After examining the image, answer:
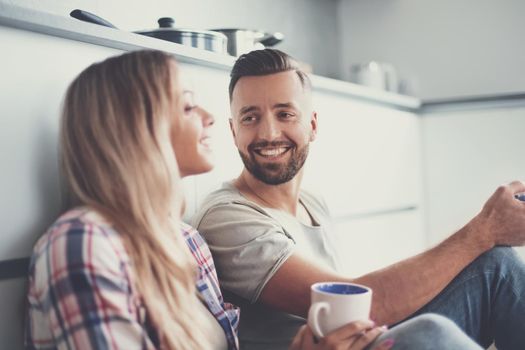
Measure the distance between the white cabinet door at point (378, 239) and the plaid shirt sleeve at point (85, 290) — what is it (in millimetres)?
1056

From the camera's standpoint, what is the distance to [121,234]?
766mm

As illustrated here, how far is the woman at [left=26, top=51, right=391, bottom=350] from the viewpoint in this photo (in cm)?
68

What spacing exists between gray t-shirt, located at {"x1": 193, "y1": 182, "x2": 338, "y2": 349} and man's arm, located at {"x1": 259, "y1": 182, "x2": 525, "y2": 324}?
0.03m

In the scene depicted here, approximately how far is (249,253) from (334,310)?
30 centimetres

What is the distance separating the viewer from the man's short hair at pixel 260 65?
4.22 feet

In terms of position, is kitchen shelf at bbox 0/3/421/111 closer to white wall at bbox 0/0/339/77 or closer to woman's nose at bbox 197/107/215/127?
woman's nose at bbox 197/107/215/127

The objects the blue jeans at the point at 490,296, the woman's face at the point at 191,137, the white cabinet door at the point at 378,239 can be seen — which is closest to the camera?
the woman's face at the point at 191,137

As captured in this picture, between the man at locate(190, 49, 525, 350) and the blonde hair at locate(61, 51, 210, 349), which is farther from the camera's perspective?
the man at locate(190, 49, 525, 350)

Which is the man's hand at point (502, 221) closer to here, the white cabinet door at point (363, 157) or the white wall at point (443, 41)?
the white cabinet door at point (363, 157)

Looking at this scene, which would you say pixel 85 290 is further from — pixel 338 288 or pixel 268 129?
pixel 268 129

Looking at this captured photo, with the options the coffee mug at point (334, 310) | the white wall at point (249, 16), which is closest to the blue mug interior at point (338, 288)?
the coffee mug at point (334, 310)

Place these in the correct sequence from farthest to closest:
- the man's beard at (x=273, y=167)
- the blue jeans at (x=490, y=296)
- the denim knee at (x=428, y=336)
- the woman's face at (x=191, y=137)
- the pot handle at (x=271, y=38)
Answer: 1. the pot handle at (x=271, y=38)
2. the man's beard at (x=273, y=167)
3. the blue jeans at (x=490, y=296)
4. the woman's face at (x=191, y=137)
5. the denim knee at (x=428, y=336)

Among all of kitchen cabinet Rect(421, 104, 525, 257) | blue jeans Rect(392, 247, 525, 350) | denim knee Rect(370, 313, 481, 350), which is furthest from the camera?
kitchen cabinet Rect(421, 104, 525, 257)

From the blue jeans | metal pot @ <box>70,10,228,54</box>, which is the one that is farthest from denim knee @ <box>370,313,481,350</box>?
metal pot @ <box>70,10,228,54</box>
